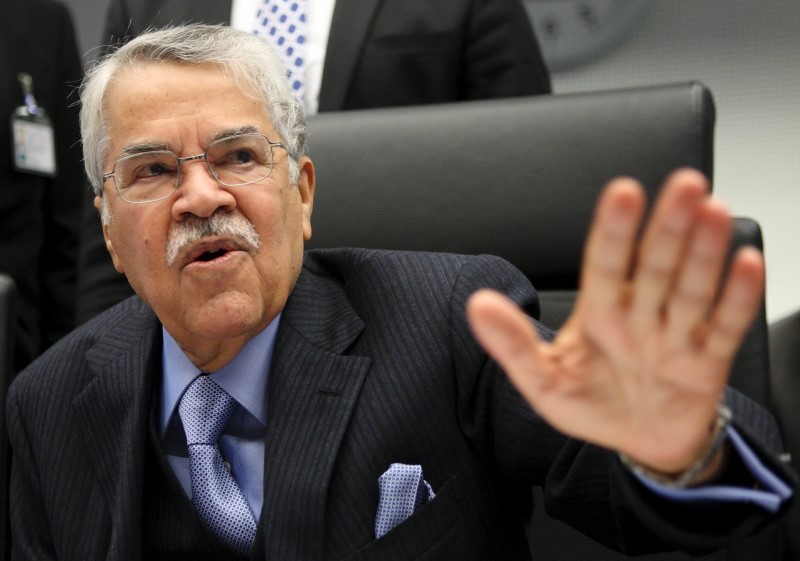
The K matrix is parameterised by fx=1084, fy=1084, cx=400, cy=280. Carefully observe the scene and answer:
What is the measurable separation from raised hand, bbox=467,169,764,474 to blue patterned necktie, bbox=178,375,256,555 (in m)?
0.55

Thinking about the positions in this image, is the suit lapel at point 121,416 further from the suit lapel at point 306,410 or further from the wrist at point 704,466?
the wrist at point 704,466

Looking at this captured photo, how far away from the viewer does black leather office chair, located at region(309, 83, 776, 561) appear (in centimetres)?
135

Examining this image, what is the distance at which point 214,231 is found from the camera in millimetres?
1265

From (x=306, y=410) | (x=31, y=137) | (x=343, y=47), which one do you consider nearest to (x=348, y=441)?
(x=306, y=410)

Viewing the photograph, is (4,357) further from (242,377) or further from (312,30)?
(312,30)

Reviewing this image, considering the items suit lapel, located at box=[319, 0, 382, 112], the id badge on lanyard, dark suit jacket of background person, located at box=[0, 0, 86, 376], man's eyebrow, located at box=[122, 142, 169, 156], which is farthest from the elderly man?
the id badge on lanyard

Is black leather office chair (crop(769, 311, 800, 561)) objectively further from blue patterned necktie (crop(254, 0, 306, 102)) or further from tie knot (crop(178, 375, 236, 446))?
blue patterned necktie (crop(254, 0, 306, 102))

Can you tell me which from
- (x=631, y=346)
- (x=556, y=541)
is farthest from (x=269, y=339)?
(x=631, y=346)

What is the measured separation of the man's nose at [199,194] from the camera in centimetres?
127

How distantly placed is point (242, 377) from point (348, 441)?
0.62ft

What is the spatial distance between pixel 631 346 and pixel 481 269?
0.49m

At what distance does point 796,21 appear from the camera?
3.42m

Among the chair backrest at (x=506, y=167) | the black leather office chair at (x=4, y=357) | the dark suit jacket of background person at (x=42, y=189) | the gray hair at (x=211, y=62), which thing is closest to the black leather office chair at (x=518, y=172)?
the chair backrest at (x=506, y=167)

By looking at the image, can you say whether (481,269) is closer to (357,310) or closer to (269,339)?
(357,310)
